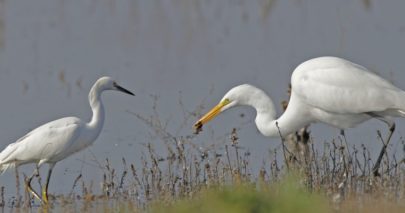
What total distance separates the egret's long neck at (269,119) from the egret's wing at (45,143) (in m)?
1.99

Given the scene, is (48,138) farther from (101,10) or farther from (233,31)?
(101,10)

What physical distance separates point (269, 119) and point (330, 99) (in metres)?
0.63

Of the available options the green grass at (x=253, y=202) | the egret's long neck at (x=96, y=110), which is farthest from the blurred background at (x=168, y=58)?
the green grass at (x=253, y=202)

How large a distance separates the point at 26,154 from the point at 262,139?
297cm

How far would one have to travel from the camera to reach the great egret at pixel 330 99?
413 inches

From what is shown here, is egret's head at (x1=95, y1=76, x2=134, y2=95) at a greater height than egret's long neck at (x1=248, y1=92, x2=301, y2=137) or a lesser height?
greater

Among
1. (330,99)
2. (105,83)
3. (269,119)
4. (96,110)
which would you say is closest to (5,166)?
(96,110)

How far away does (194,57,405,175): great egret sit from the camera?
413 inches

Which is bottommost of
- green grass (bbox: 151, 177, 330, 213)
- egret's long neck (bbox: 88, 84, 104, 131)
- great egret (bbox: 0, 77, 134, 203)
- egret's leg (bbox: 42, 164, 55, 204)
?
green grass (bbox: 151, 177, 330, 213)

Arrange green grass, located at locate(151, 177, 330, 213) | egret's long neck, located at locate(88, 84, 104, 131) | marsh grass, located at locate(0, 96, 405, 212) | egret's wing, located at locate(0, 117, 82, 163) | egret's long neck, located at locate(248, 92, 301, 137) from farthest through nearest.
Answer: egret's long neck, located at locate(88, 84, 104, 131) → egret's wing, located at locate(0, 117, 82, 163) → egret's long neck, located at locate(248, 92, 301, 137) → marsh grass, located at locate(0, 96, 405, 212) → green grass, located at locate(151, 177, 330, 213)

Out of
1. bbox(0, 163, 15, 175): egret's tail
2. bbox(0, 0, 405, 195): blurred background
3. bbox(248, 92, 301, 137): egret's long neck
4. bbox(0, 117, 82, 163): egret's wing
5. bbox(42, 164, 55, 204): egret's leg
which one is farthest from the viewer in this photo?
bbox(0, 0, 405, 195): blurred background

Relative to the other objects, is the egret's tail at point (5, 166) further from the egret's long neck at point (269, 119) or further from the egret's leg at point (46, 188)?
the egret's long neck at point (269, 119)

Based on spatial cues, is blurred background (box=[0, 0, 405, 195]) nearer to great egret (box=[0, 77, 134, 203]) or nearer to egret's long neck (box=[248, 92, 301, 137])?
great egret (box=[0, 77, 134, 203])

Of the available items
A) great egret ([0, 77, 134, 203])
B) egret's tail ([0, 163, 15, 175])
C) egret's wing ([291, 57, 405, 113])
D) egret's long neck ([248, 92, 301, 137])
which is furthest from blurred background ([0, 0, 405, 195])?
egret's wing ([291, 57, 405, 113])
